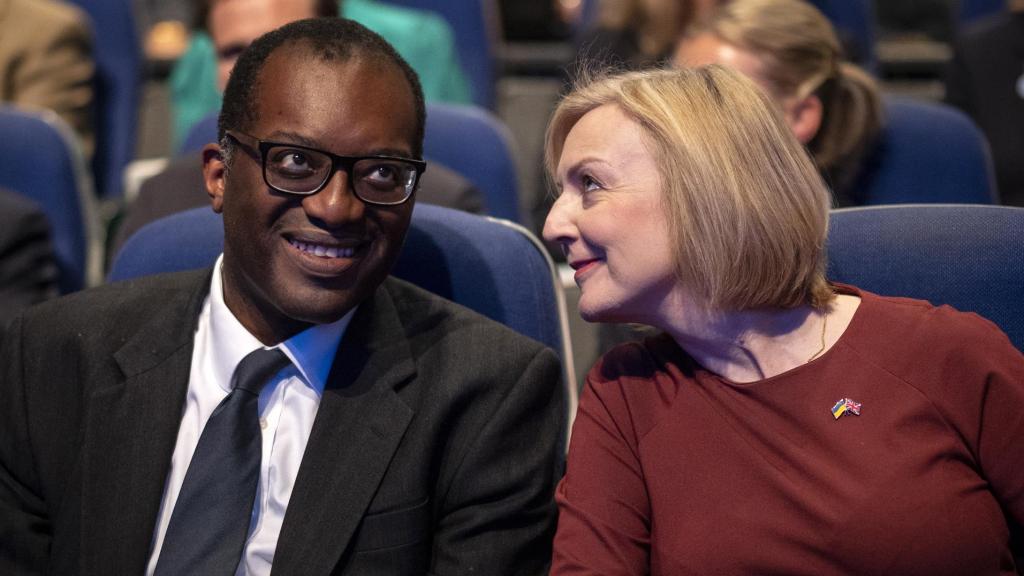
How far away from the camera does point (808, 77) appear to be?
233 centimetres

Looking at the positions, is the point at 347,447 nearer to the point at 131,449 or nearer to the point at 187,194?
the point at 131,449

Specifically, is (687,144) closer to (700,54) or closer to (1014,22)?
(700,54)

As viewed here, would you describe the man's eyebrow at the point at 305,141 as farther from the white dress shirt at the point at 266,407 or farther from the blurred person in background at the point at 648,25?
the blurred person in background at the point at 648,25

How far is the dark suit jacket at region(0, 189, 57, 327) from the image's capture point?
7.04 ft

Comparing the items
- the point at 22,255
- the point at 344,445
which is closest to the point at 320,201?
the point at 344,445

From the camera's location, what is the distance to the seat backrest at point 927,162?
2.28 meters

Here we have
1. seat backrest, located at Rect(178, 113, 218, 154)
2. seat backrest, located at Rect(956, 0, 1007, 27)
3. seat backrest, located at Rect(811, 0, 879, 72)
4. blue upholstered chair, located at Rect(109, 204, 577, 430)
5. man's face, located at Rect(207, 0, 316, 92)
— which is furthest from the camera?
seat backrest, located at Rect(956, 0, 1007, 27)

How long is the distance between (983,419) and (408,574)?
2.18ft

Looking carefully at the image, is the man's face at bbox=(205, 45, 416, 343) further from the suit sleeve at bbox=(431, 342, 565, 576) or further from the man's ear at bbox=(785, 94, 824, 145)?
the man's ear at bbox=(785, 94, 824, 145)

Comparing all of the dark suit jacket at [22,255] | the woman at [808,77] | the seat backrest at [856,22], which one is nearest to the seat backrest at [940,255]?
the woman at [808,77]

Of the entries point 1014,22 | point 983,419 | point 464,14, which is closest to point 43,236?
point 983,419

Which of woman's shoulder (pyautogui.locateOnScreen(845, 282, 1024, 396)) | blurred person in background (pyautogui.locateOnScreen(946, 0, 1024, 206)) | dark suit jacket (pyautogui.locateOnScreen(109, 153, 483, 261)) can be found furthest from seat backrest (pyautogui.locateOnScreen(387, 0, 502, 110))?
woman's shoulder (pyautogui.locateOnScreen(845, 282, 1024, 396))

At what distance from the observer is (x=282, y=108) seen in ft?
4.68

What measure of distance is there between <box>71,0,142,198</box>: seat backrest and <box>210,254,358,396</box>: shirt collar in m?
2.11
